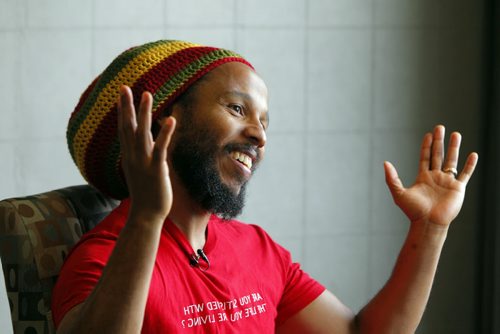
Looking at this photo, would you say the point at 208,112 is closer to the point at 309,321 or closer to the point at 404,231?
the point at 309,321

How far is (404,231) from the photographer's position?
2.90m

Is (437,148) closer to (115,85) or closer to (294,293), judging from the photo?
(294,293)

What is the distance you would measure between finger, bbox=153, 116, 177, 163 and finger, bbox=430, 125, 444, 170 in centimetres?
77

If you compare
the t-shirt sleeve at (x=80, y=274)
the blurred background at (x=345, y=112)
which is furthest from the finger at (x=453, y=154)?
the blurred background at (x=345, y=112)

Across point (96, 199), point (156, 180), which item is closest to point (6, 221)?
point (96, 199)

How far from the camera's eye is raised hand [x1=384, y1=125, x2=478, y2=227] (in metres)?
1.74

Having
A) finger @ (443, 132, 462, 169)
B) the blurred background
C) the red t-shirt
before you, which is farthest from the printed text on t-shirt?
the blurred background

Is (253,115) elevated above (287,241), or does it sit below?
above

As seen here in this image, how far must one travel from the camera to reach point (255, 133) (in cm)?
168

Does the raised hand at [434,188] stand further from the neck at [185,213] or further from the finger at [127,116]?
the finger at [127,116]

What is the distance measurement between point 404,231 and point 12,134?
136 cm

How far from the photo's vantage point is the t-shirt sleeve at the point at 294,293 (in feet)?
6.08

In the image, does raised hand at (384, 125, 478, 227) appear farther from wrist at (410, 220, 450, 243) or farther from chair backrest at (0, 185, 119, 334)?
chair backrest at (0, 185, 119, 334)

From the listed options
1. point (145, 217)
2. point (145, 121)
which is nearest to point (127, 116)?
point (145, 121)
